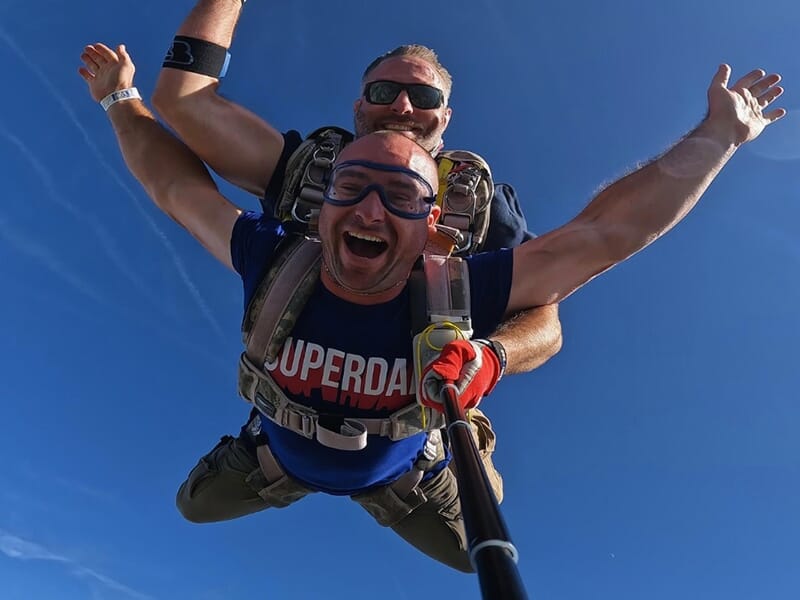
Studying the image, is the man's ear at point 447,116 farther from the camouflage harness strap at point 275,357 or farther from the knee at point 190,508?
the knee at point 190,508

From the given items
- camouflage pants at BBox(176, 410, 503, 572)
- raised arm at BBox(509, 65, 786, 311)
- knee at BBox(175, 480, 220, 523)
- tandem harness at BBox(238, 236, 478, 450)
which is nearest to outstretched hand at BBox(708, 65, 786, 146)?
raised arm at BBox(509, 65, 786, 311)

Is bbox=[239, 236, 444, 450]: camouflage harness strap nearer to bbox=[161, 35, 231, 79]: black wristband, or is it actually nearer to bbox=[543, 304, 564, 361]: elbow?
bbox=[543, 304, 564, 361]: elbow

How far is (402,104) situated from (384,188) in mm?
1574

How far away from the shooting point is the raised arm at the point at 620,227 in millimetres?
3369

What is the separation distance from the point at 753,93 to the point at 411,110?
230 centimetres

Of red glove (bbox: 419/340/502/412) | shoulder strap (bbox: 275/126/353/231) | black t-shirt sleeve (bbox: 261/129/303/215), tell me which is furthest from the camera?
black t-shirt sleeve (bbox: 261/129/303/215)

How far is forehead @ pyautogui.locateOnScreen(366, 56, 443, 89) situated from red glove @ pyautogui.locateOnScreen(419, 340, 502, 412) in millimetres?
2728

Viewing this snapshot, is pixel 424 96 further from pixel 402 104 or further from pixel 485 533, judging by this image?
pixel 485 533

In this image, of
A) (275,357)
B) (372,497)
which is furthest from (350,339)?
(372,497)

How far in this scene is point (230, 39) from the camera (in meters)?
4.42

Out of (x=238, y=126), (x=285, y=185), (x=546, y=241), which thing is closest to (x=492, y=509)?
(x=546, y=241)

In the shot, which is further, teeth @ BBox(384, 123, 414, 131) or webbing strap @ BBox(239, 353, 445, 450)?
teeth @ BBox(384, 123, 414, 131)

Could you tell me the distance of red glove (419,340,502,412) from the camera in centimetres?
241

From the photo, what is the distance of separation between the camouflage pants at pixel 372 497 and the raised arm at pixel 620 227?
69.5 inches
